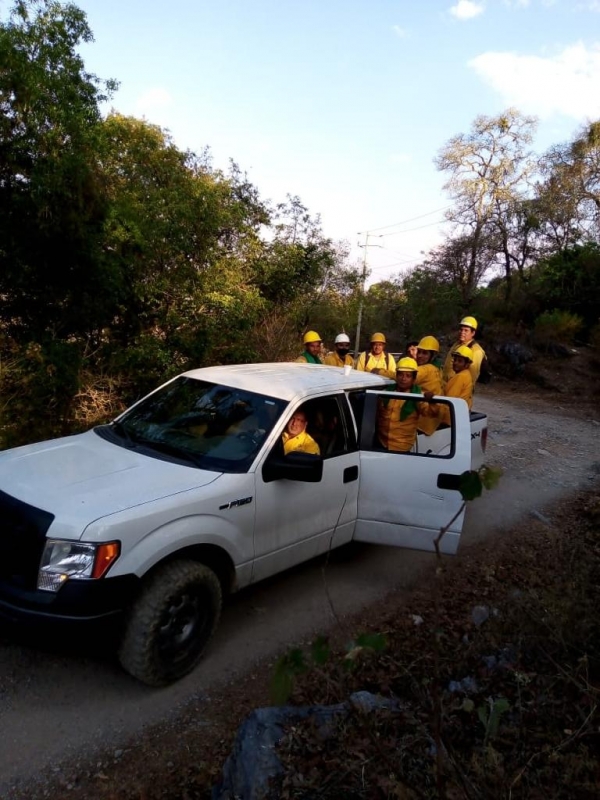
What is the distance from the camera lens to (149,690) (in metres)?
3.41

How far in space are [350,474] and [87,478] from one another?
6.56 feet

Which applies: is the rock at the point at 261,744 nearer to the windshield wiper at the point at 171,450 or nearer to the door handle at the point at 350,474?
the windshield wiper at the point at 171,450

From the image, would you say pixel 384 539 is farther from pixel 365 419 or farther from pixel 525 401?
pixel 525 401

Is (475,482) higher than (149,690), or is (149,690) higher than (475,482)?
(475,482)

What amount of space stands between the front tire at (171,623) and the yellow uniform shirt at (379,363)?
15.1 ft

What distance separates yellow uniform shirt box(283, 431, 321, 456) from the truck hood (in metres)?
0.68

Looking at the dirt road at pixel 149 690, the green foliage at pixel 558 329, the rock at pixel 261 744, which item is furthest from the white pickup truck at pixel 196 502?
the green foliage at pixel 558 329

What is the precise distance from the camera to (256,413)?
4195mm

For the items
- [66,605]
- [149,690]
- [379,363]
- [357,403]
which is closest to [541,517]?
[379,363]

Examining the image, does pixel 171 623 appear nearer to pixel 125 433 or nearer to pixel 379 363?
pixel 125 433

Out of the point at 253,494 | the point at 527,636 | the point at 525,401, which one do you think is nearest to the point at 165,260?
the point at 253,494

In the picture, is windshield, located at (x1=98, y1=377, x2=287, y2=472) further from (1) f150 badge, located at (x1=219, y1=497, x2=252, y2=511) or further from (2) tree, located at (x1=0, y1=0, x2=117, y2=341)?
(2) tree, located at (x1=0, y1=0, x2=117, y2=341)

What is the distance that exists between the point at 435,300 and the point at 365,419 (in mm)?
24625

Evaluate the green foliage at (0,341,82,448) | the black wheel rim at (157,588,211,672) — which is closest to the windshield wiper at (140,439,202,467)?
the black wheel rim at (157,588,211,672)
